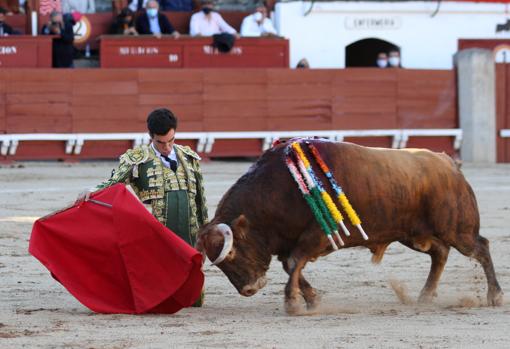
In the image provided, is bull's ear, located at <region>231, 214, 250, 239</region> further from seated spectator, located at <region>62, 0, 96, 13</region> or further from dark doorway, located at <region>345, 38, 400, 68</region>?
dark doorway, located at <region>345, 38, 400, 68</region>

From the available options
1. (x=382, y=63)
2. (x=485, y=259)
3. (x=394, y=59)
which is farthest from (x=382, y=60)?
(x=485, y=259)

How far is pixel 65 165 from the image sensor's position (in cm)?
1441

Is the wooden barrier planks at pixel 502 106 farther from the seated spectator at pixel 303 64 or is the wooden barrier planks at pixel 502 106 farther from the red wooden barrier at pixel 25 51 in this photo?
the red wooden barrier at pixel 25 51

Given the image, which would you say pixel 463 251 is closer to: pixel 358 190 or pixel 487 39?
pixel 358 190

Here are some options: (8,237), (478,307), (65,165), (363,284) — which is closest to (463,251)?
(478,307)

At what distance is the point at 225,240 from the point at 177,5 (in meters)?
Answer: 9.86

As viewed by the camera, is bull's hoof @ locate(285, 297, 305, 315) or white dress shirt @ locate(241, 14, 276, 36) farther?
white dress shirt @ locate(241, 14, 276, 36)

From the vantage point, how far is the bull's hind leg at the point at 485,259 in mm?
6406

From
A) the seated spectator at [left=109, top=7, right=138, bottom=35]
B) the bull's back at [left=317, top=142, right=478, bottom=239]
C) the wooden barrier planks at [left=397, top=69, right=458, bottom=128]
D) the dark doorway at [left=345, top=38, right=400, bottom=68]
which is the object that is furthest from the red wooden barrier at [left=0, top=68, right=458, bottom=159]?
the bull's back at [left=317, top=142, right=478, bottom=239]

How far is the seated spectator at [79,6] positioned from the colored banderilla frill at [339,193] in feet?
30.6

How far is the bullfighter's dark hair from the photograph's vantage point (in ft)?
19.5

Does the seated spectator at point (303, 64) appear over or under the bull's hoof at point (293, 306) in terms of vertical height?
over

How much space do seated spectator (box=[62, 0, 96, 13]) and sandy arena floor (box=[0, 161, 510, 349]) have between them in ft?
19.7

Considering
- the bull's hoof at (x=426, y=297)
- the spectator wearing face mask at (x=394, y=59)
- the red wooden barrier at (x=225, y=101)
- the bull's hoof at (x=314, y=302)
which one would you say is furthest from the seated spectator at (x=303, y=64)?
the bull's hoof at (x=314, y=302)
